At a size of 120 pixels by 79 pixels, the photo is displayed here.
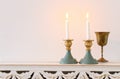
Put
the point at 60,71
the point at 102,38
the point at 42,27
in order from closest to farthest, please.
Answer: the point at 60,71 → the point at 102,38 → the point at 42,27

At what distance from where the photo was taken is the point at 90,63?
4.04ft

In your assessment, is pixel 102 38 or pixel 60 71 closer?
pixel 60 71

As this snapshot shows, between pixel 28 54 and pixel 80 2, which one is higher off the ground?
pixel 80 2

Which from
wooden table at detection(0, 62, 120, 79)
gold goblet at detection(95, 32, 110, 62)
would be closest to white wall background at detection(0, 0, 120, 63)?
gold goblet at detection(95, 32, 110, 62)

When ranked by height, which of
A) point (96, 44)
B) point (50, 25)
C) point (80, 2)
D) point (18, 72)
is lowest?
point (18, 72)

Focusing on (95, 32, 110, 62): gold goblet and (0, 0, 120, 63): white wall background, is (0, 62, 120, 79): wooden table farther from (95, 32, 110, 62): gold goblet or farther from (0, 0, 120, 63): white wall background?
(0, 0, 120, 63): white wall background

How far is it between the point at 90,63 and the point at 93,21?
0.32m

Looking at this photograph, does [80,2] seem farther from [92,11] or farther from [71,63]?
[71,63]

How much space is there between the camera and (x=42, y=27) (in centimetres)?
149

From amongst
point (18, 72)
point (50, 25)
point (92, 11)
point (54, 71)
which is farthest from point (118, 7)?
point (18, 72)

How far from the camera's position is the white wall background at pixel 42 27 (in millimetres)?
1479

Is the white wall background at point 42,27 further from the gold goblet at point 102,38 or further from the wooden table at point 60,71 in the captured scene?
the wooden table at point 60,71

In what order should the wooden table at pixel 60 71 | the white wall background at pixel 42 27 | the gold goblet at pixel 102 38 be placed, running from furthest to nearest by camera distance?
the white wall background at pixel 42 27, the gold goblet at pixel 102 38, the wooden table at pixel 60 71

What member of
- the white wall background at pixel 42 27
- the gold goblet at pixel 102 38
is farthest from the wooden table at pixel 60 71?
the white wall background at pixel 42 27
